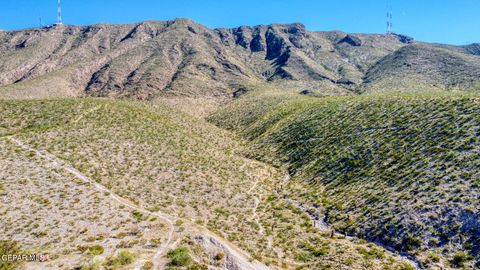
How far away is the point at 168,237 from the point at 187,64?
122638mm

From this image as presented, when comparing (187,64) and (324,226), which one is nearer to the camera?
(324,226)

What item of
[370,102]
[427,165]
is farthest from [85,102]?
[427,165]

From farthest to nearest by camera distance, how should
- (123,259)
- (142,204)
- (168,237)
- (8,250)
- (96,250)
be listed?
1. (142,204)
2. (168,237)
3. (96,250)
4. (8,250)
5. (123,259)

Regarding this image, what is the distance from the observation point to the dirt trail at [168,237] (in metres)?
18.3

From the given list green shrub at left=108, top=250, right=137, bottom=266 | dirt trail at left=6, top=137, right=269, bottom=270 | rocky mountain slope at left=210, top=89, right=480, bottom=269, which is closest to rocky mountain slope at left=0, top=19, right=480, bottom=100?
rocky mountain slope at left=210, top=89, right=480, bottom=269

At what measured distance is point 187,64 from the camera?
137 meters

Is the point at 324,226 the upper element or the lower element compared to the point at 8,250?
upper

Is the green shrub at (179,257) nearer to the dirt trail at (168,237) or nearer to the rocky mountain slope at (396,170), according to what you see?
the dirt trail at (168,237)

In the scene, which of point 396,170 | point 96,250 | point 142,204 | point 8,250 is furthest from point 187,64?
point 96,250

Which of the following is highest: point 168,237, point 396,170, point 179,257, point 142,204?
point 396,170

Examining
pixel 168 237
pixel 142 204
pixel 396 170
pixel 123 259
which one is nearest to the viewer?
pixel 123 259

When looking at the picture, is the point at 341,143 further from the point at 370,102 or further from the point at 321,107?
the point at 321,107

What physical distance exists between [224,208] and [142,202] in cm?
780

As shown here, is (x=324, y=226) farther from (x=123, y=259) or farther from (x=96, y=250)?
(x=96, y=250)
